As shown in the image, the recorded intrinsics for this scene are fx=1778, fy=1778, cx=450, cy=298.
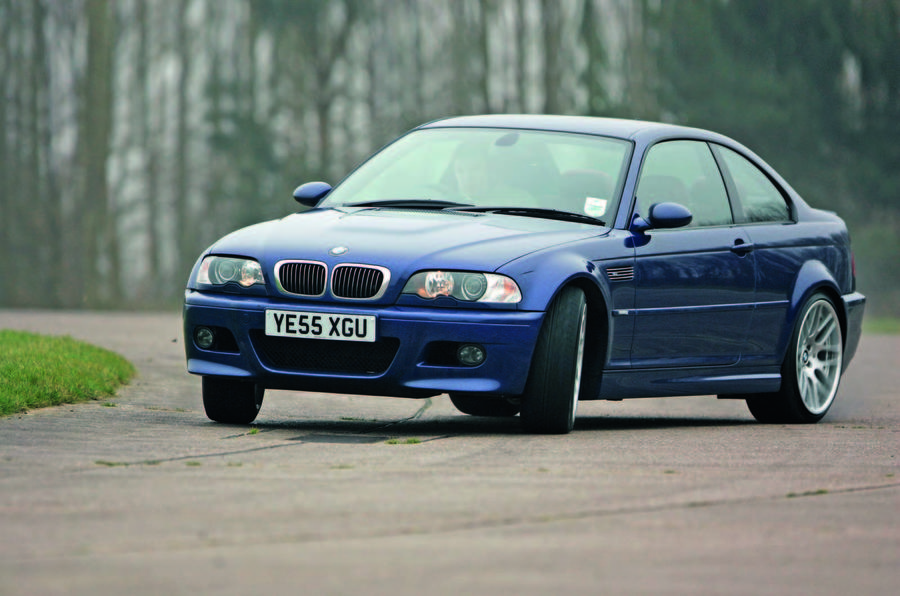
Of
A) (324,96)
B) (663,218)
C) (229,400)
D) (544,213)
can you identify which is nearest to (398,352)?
(229,400)

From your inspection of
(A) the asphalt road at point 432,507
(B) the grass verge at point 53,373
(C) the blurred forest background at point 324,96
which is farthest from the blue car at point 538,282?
(C) the blurred forest background at point 324,96

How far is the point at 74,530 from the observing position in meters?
5.17

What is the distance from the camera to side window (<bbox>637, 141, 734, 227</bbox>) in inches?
380

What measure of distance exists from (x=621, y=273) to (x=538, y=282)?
878 mm

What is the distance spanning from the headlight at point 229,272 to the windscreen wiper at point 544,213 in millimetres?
1260

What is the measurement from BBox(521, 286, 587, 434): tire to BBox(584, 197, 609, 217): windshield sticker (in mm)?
865

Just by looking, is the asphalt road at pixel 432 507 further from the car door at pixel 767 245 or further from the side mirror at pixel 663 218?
the side mirror at pixel 663 218

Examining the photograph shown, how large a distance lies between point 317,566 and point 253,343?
3.85 metres

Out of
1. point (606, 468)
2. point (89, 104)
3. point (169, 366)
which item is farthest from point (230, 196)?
point (606, 468)

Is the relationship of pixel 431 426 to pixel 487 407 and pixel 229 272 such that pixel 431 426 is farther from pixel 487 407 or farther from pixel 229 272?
pixel 229 272

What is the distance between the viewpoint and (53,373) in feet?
33.2

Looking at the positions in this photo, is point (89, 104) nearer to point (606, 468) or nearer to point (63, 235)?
point (63, 235)

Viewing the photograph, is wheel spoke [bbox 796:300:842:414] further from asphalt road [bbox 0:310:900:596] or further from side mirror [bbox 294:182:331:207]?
side mirror [bbox 294:182:331:207]

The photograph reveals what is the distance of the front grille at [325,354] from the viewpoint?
8.23 metres
